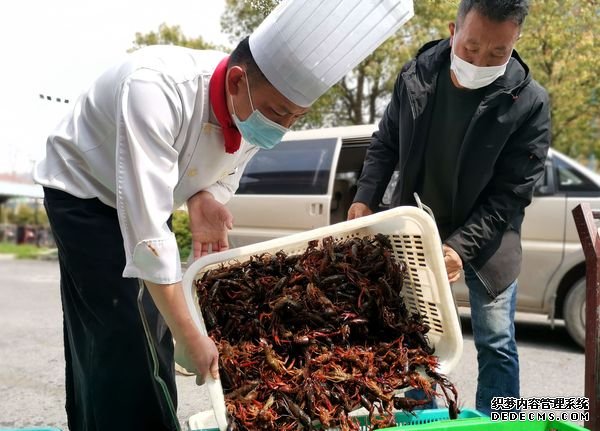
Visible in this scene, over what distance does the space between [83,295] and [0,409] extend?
8.54 ft

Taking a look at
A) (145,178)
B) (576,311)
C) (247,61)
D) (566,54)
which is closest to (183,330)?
(145,178)

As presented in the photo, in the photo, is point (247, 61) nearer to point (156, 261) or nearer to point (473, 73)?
point (156, 261)

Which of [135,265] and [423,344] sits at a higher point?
[135,265]

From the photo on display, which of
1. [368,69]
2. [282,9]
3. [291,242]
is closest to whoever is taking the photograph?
[282,9]

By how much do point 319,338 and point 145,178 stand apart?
3.52ft

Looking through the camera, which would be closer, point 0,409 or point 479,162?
point 479,162

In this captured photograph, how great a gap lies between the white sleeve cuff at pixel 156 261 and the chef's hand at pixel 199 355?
0.23 metres

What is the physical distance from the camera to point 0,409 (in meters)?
4.24

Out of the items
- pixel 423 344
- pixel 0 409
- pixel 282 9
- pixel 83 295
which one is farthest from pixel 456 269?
pixel 0 409

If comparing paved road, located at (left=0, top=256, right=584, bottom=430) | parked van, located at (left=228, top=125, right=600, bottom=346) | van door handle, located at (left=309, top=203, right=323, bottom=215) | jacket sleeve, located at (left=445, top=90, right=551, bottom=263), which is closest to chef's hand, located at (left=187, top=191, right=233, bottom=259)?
jacket sleeve, located at (left=445, top=90, right=551, bottom=263)

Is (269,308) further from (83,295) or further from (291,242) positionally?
(83,295)

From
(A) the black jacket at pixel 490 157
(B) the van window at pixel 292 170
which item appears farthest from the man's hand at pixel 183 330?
(B) the van window at pixel 292 170

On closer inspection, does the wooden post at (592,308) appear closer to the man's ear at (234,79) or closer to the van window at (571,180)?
the man's ear at (234,79)

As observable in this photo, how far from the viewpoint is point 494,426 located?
197 cm
